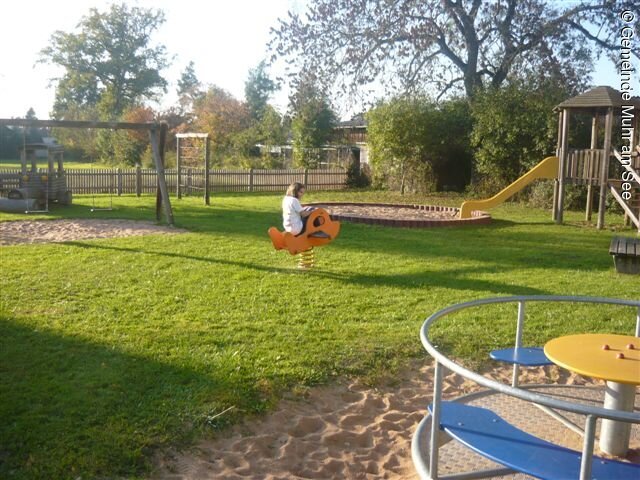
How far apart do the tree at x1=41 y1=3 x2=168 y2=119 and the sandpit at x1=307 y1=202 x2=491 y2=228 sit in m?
39.6

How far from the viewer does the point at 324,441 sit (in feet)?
13.9

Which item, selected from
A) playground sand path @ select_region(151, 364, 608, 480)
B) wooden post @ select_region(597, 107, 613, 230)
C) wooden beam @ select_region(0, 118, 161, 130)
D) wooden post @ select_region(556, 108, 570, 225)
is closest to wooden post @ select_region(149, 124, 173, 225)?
wooden beam @ select_region(0, 118, 161, 130)

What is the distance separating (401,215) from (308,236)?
833 centimetres

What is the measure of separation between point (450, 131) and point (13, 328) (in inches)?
850

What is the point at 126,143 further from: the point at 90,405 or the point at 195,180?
the point at 90,405

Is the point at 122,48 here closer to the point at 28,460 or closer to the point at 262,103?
the point at 262,103

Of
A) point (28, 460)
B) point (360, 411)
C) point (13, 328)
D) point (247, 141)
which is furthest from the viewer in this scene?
point (247, 141)

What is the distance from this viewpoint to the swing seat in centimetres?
939

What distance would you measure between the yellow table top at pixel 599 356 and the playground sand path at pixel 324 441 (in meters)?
1.15

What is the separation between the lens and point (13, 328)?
20.2 feet

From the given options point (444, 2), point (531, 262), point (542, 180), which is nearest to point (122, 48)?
point (444, 2)

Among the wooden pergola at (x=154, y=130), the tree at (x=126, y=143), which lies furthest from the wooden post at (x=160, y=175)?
the tree at (x=126, y=143)

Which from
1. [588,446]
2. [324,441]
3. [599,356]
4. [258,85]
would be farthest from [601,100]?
[258,85]

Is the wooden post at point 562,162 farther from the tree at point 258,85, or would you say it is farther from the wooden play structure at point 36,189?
the tree at point 258,85
